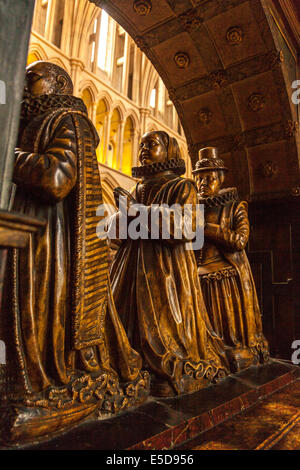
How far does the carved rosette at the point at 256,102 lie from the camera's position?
461 centimetres

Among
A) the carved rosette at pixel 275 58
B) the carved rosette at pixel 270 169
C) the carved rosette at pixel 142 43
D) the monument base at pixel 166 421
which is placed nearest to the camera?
the monument base at pixel 166 421

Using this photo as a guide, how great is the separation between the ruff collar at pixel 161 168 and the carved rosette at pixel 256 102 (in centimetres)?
265

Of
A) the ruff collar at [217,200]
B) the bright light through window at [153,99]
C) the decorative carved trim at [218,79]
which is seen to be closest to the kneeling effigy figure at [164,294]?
the ruff collar at [217,200]

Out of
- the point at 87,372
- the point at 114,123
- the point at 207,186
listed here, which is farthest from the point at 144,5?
the point at 114,123

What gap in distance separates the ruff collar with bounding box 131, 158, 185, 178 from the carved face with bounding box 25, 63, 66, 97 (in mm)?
947

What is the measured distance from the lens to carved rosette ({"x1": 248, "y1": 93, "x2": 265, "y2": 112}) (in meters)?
4.61

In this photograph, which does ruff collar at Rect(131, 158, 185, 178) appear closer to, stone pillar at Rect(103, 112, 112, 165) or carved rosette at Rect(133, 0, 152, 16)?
carved rosette at Rect(133, 0, 152, 16)

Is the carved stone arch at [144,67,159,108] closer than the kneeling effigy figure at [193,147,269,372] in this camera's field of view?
No

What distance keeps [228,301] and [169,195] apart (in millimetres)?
1348

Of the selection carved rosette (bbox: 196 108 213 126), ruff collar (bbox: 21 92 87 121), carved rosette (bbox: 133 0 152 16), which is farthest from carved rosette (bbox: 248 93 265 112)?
ruff collar (bbox: 21 92 87 121)

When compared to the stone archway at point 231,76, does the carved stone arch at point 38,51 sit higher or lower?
higher

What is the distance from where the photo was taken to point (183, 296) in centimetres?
232

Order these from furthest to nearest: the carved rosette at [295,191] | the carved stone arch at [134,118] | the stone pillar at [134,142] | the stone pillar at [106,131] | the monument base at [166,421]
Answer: the carved stone arch at [134,118]
the stone pillar at [134,142]
the stone pillar at [106,131]
the carved rosette at [295,191]
the monument base at [166,421]

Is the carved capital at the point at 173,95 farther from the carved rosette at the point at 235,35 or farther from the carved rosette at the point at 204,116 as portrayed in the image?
the carved rosette at the point at 235,35
